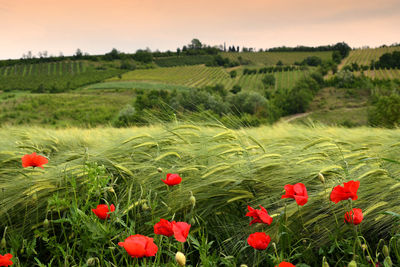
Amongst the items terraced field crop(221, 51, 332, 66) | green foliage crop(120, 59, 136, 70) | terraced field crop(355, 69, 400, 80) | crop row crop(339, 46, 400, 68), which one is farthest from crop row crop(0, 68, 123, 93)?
terraced field crop(355, 69, 400, 80)

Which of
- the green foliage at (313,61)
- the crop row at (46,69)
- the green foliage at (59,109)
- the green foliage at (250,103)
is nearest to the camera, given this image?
the green foliage at (250,103)

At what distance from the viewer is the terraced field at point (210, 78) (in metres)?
46.4

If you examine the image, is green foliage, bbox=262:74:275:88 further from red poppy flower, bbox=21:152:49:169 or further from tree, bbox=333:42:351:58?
red poppy flower, bbox=21:152:49:169

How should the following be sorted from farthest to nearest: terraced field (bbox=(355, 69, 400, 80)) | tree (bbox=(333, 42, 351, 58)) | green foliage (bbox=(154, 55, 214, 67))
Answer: tree (bbox=(333, 42, 351, 58)), green foliage (bbox=(154, 55, 214, 67)), terraced field (bbox=(355, 69, 400, 80))

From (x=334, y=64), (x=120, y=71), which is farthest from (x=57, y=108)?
(x=334, y=64)

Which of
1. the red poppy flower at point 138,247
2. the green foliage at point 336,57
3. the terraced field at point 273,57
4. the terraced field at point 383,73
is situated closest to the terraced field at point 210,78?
the terraced field at point 273,57

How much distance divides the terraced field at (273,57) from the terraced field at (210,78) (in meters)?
10.1

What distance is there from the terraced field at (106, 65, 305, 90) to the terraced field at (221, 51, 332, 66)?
33.1 feet

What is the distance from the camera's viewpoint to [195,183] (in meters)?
1.96

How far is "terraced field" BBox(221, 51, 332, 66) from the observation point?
66812 mm

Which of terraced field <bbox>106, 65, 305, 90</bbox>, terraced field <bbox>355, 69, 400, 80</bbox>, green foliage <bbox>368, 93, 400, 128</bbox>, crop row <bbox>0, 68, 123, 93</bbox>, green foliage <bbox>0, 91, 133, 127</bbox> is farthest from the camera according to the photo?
terraced field <bbox>355, 69, 400, 80</bbox>

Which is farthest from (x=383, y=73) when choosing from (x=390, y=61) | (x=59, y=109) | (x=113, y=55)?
(x=113, y=55)

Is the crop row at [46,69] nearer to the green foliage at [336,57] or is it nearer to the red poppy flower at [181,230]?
the green foliage at [336,57]

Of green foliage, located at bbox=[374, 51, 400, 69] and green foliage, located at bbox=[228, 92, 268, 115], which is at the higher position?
green foliage, located at bbox=[374, 51, 400, 69]
